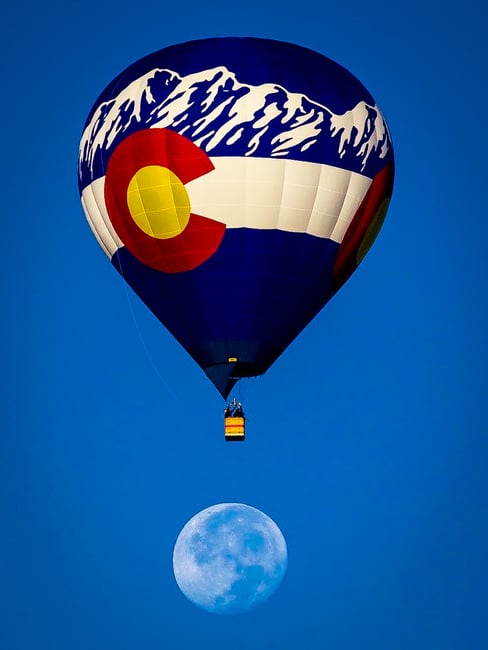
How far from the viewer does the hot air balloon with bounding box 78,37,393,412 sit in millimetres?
45000

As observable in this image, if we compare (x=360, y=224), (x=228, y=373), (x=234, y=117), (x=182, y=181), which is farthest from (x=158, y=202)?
(x=360, y=224)

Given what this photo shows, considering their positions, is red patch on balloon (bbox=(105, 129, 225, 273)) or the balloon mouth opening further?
the balloon mouth opening

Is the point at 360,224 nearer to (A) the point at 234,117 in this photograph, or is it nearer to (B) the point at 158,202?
(A) the point at 234,117

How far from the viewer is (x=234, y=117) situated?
44875 millimetres

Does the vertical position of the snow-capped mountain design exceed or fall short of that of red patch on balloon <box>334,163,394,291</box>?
it exceeds it

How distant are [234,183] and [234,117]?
1.09 meters

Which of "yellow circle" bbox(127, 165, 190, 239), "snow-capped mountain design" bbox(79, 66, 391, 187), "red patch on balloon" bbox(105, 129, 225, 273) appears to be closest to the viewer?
"snow-capped mountain design" bbox(79, 66, 391, 187)

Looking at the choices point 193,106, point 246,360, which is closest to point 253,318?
point 246,360

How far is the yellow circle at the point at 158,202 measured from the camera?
1780 inches

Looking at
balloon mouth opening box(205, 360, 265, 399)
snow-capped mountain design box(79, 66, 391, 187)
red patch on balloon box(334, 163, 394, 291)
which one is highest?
snow-capped mountain design box(79, 66, 391, 187)

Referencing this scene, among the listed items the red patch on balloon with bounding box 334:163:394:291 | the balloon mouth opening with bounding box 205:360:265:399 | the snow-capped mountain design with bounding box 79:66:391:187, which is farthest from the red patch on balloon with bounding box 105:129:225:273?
the red patch on balloon with bounding box 334:163:394:291

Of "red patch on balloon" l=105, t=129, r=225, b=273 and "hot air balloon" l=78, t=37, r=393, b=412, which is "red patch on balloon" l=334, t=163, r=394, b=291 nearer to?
"hot air balloon" l=78, t=37, r=393, b=412

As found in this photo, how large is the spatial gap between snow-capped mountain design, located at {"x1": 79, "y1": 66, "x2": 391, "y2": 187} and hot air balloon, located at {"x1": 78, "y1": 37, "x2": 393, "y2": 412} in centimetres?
2

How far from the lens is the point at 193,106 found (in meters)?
Answer: 44.9
